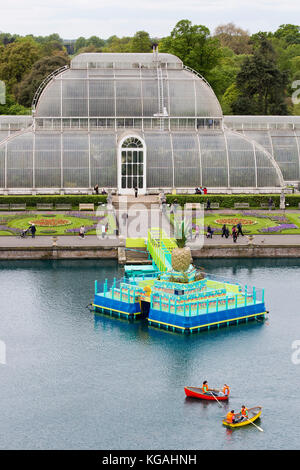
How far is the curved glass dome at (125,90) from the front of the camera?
375 ft

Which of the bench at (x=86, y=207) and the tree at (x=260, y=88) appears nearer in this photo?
the bench at (x=86, y=207)

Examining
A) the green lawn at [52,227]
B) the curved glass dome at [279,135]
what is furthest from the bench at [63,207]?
the curved glass dome at [279,135]

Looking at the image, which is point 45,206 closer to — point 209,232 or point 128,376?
point 209,232

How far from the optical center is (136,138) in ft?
363

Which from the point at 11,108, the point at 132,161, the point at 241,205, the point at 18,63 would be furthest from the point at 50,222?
the point at 18,63

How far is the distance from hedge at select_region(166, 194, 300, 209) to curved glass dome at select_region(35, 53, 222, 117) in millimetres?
14495

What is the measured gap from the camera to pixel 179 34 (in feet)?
522

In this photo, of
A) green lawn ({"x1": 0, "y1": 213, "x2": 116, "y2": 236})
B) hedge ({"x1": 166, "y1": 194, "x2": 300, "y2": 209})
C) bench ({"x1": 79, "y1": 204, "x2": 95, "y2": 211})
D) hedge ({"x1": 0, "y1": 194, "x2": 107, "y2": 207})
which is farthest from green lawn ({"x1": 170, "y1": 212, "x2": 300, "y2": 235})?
hedge ({"x1": 0, "y1": 194, "x2": 107, "y2": 207})

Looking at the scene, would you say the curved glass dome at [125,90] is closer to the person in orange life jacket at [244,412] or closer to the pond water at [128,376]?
the pond water at [128,376]

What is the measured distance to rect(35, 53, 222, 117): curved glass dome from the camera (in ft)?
375

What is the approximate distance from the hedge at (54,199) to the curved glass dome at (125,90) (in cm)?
1472

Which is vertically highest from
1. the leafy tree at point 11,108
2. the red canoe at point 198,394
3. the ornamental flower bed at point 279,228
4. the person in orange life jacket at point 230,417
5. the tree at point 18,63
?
the tree at point 18,63

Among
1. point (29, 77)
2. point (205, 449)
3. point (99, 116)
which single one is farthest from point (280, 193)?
point (29, 77)

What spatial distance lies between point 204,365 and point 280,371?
4.57 m
